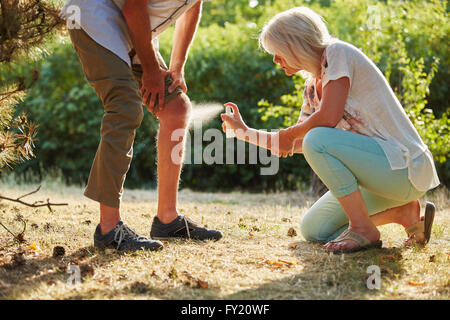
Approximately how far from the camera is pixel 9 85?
2857mm

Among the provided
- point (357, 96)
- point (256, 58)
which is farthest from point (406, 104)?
point (357, 96)

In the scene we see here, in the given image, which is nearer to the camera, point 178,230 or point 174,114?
point 174,114

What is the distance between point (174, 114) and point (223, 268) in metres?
0.93

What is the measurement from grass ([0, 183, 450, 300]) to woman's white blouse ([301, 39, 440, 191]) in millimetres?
469

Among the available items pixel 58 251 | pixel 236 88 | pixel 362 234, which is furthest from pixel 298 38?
pixel 236 88

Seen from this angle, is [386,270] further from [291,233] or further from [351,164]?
[291,233]

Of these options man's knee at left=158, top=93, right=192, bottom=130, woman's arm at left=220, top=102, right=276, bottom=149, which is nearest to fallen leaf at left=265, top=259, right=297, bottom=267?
woman's arm at left=220, top=102, right=276, bottom=149

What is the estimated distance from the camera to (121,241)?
8.61 ft

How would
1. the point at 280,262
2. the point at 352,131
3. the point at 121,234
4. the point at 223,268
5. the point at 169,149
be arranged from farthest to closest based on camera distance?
the point at 169,149, the point at 352,131, the point at 121,234, the point at 280,262, the point at 223,268

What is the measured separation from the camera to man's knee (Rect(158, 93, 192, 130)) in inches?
112

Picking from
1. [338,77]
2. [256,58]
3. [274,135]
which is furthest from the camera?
[256,58]

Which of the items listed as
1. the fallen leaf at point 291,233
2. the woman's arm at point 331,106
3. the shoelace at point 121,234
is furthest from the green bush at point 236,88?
the shoelace at point 121,234
